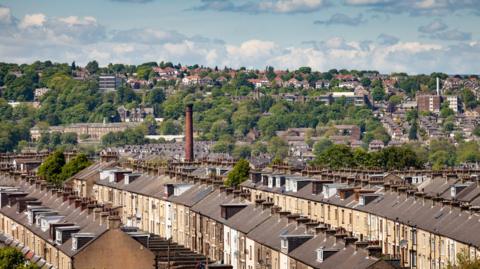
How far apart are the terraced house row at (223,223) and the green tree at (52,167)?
6728mm

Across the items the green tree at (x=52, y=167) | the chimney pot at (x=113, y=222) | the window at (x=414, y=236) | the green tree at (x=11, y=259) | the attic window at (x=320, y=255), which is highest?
the chimney pot at (x=113, y=222)

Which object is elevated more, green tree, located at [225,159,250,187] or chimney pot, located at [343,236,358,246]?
chimney pot, located at [343,236,358,246]

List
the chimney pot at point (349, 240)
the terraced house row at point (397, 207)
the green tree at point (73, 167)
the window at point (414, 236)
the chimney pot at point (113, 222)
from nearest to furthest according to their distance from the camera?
the chimney pot at point (349, 240) < the chimney pot at point (113, 222) < the terraced house row at point (397, 207) < the window at point (414, 236) < the green tree at point (73, 167)

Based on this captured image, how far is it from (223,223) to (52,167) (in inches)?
1904

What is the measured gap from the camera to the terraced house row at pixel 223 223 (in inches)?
2537

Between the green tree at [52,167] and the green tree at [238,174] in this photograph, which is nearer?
the green tree at [238,174]

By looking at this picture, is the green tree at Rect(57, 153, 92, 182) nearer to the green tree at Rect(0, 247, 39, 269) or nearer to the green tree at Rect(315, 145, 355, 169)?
the green tree at Rect(315, 145, 355, 169)

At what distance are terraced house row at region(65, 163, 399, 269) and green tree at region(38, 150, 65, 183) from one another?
6728mm

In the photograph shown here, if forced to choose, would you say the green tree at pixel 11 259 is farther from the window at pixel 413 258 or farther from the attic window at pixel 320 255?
the window at pixel 413 258

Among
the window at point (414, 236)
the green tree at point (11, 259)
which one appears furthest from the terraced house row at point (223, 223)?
the green tree at point (11, 259)

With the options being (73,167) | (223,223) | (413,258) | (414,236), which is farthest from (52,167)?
(413,258)

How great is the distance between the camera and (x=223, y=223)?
81.8m

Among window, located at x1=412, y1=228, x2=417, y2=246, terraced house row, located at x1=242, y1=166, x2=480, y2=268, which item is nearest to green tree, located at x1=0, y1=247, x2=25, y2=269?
terraced house row, located at x1=242, y1=166, x2=480, y2=268

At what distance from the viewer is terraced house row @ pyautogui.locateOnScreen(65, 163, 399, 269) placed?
64.4 meters
